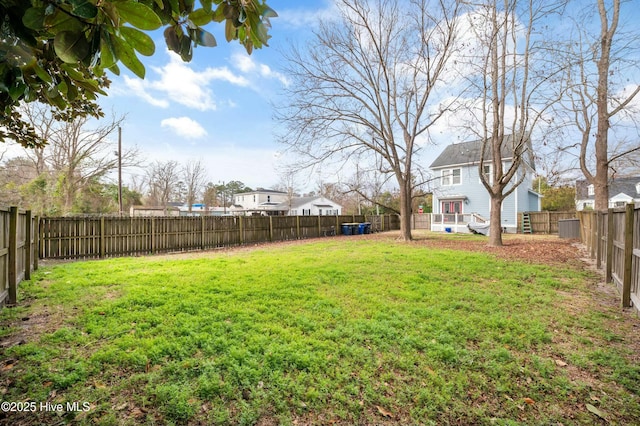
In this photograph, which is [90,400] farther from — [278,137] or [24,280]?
[278,137]

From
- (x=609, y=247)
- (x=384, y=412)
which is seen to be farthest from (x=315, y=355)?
(x=609, y=247)

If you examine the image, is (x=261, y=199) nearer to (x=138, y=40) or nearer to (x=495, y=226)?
(x=495, y=226)

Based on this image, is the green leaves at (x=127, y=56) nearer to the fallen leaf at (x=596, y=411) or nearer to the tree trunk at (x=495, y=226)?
the fallen leaf at (x=596, y=411)

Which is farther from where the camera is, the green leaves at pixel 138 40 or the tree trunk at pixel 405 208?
the tree trunk at pixel 405 208

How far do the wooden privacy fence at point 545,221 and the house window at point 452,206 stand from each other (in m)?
4.37

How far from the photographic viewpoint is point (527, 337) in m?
3.44

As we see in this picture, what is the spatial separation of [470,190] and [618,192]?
2166cm

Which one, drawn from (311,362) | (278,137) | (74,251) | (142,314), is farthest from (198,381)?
(278,137)

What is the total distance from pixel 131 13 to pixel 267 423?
8.06 ft

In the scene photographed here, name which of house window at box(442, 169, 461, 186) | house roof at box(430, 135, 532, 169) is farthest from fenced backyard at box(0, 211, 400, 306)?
house roof at box(430, 135, 532, 169)

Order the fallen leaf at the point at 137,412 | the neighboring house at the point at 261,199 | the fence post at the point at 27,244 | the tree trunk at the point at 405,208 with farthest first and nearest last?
the neighboring house at the point at 261,199, the tree trunk at the point at 405,208, the fence post at the point at 27,244, the fallen leaf at the point at 137,412

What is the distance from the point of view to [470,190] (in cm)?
2117

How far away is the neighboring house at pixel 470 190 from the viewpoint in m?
19.7

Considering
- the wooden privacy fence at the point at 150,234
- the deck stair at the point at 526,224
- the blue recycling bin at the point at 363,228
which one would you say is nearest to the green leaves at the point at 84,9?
the wooden privacy fence at the point at 150,234
